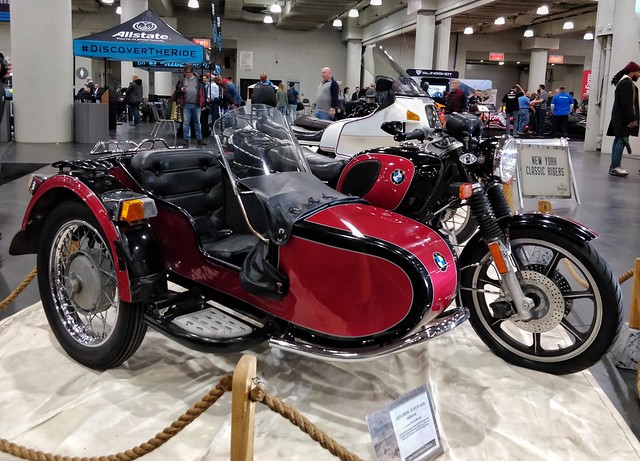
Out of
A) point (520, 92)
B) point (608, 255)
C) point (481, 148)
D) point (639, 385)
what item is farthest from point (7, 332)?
point (520, 92)

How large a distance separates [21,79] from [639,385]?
1243 cm

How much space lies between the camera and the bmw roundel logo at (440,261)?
2.29 meters

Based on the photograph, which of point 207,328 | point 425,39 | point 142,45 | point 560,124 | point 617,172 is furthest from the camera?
point 425,39

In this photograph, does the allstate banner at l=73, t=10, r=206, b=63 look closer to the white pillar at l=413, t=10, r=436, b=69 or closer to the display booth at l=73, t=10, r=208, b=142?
the display booth at l=73, t=10, r=208, b=142

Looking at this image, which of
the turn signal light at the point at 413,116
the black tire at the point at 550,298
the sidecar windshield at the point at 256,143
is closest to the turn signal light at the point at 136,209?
the sidecar windshield at the point at 256,143

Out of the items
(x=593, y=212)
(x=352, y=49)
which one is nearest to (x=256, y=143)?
(x=593, y=212)

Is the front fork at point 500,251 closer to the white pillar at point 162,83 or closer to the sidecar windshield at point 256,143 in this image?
the sidecar windshield at point 256,143

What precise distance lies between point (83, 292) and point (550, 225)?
2.16 metres

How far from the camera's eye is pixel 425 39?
2152 centimetres

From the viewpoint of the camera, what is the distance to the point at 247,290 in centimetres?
247

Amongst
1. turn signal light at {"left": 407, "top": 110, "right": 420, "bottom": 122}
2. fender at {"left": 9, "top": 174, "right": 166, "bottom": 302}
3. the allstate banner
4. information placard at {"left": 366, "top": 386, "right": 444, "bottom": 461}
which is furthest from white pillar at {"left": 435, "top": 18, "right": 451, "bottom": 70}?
information placard at {"left": 366, "top": 386, "right": 444, "bottom": 461}

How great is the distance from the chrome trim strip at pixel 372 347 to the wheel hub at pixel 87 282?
938 millimetres

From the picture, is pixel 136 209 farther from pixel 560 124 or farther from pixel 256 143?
pixel 560 124

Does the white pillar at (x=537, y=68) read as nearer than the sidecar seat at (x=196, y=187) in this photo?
No
